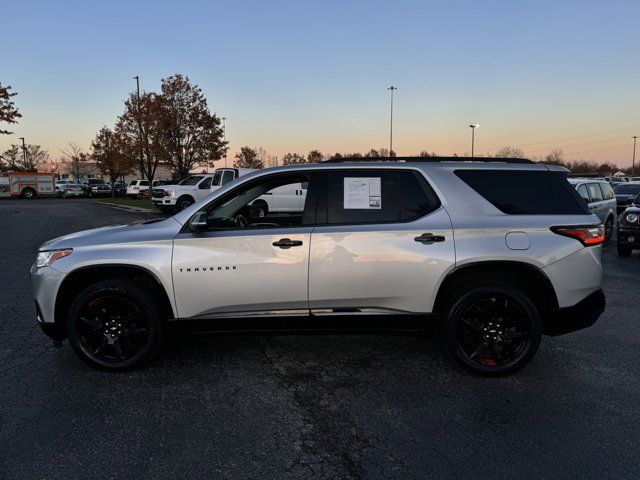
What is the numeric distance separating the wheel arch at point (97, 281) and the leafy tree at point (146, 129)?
3246 centimetres

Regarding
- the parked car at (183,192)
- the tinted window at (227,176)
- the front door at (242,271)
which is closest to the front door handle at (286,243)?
the front door at (242,271)

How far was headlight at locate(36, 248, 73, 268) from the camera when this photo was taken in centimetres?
399

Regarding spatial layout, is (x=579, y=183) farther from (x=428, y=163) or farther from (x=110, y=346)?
(x=110, y=346)

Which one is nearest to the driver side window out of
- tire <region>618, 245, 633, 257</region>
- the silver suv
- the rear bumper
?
the silver suv

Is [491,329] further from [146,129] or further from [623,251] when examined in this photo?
[146,129]

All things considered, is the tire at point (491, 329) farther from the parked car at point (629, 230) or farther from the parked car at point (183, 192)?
the parked car at point (183, 192)

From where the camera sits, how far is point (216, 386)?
3848 mm

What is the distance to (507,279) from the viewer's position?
13.2 feet

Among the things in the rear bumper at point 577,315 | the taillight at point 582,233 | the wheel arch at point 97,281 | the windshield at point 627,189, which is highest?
the windshield at point 627,189

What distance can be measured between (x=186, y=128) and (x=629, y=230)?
103 feet

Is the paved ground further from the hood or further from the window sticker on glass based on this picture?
the window sticker on glass

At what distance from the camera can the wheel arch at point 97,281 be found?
396 centimetres

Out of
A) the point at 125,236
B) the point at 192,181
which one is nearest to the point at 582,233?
the point at 125,236

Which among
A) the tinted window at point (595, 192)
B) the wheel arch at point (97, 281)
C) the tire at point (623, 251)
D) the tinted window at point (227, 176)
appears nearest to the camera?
the wheel arch at point (97, 281)
